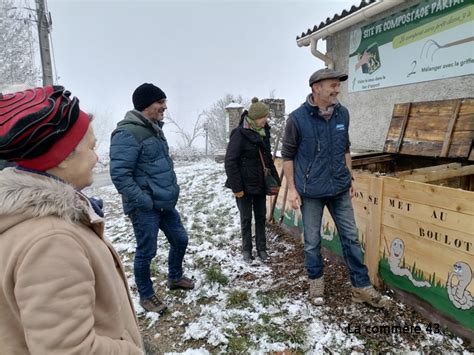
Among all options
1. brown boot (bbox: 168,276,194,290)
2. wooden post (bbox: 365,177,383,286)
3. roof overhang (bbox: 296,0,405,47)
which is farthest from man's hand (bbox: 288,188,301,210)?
roof overhang (bbox: 296,0,405,47)

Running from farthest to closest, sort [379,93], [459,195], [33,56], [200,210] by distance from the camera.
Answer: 1. [33,56]
2. [200,210]
3. [379,93]
4. [459,195]

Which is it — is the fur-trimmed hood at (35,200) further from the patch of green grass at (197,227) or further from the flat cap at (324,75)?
the patch of green grass at (197,227)

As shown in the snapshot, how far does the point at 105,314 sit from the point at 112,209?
696cm

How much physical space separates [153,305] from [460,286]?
2.61 m

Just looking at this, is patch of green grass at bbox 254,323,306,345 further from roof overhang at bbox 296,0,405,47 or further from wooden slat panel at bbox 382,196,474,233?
roof overhang at bbox 296,0,405,47

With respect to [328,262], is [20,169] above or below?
above

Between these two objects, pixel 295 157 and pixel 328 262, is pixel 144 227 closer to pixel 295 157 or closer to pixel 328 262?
pixel 295 157

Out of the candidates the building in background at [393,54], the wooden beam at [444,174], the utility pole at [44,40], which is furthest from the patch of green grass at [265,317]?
the utility pole at [44,40]

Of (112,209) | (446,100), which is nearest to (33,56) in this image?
(112,209)

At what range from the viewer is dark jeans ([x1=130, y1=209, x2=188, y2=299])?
2939mm

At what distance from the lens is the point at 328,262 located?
4016mm

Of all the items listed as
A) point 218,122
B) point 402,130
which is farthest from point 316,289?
point 218,122

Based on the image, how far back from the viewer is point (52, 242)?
91cm

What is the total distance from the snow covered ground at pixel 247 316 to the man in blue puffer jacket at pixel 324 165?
320 mm
